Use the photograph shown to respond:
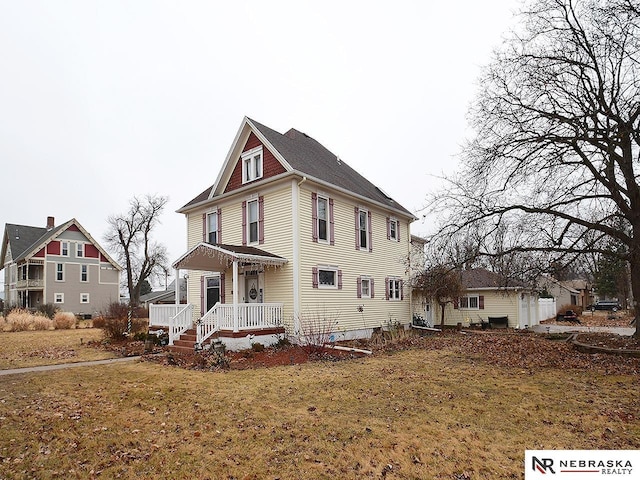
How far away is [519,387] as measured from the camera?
8711 millimetres

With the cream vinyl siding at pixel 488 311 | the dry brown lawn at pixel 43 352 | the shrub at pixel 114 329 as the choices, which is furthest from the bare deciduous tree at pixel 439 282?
the shrub at pixel 114 329

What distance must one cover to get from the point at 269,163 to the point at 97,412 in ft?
40.5

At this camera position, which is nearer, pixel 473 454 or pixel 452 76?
pixel 473 454

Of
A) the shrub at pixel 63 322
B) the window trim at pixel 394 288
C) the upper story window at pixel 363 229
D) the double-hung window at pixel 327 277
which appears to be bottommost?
the shrub at pixel 63 322

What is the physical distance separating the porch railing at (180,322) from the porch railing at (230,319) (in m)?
1.65

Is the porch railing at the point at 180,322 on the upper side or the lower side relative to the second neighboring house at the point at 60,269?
lower

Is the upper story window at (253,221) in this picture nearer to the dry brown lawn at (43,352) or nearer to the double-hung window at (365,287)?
the double-hung window at (365,287)

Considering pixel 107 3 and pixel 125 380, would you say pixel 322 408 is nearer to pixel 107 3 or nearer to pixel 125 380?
pixel 125 380

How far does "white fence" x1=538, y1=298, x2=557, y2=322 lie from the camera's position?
3560cm

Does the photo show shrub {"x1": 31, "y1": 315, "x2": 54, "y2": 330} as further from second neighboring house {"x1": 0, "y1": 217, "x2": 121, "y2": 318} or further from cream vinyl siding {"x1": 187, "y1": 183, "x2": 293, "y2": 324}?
cream vinyl siding {"x1": 187, "y1": 183, "x2": 293, "y2": 324}

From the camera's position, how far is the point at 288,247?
54.4 feet

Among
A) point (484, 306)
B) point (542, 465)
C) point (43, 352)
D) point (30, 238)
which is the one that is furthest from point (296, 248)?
point (30, 238)

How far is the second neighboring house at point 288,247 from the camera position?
16.1 metres

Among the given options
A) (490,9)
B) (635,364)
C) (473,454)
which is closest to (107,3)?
(490,9)
